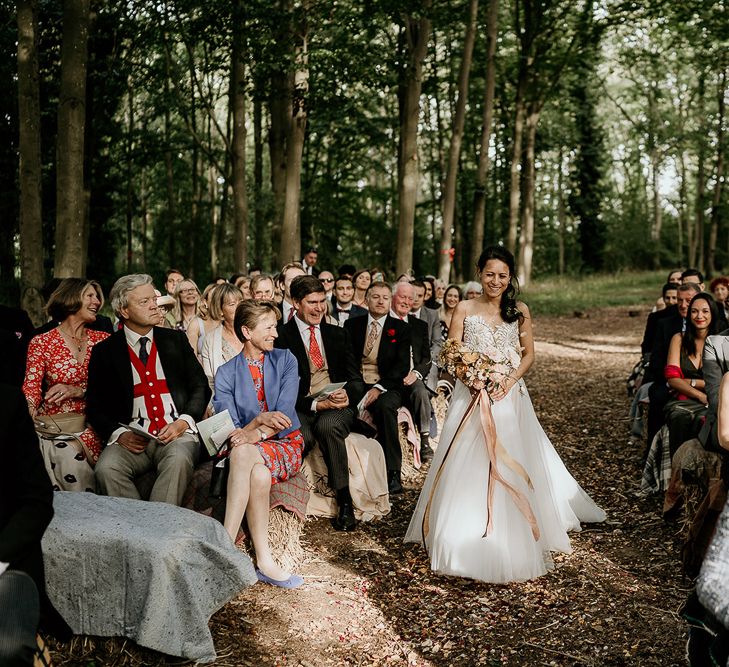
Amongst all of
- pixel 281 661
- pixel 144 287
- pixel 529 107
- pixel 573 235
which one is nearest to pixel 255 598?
pixel 281 661

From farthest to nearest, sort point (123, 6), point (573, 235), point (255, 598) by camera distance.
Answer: point (573, 235) → point (123, 6) → point (255, 598)

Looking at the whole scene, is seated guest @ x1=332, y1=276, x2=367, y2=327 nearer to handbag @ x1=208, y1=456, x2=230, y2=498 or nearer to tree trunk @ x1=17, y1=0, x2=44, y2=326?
tree trunk @ x1=17, y1=0, x2=44, y2=326

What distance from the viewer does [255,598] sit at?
472 centimetres

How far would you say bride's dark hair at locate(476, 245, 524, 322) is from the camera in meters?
5.53

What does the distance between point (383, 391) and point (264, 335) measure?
2219mm

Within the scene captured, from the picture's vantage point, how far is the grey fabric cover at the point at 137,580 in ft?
12.3

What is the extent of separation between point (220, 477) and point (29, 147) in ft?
21.7

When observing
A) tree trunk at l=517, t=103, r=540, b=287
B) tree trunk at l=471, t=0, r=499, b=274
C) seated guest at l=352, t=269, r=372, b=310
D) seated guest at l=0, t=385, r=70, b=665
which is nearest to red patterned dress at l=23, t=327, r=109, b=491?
seated guest at l=0, t=385, r=70, b=665

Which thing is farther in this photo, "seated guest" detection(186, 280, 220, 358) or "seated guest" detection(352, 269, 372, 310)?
"seated guest" detection(352, 269, 372, 310)

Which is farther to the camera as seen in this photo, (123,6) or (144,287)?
(123,6)

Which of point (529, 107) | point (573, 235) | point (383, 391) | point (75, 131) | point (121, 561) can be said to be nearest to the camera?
point (121, 561)

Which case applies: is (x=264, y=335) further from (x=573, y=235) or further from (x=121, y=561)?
(x=573, y=235)

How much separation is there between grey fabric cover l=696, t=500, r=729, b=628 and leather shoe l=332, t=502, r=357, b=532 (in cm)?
359

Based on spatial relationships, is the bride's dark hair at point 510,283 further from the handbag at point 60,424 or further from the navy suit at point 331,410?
the handbag at point 60,424
